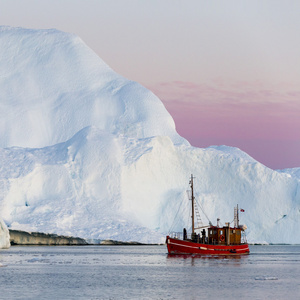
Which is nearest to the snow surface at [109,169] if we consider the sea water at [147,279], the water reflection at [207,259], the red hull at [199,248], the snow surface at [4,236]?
the snow surface at [4,236]

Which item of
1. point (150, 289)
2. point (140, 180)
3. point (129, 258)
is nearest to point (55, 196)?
point (140, 180)

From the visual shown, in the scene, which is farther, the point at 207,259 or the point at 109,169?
the point at 109,169

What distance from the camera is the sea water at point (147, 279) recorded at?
25.9 m

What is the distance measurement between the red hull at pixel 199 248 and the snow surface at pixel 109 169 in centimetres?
684

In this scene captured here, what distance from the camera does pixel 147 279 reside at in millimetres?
31234

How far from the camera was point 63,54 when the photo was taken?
250 ft

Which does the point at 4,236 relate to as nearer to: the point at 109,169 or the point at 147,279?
A: the point at 109,169

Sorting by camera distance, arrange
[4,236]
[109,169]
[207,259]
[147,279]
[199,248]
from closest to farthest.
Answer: [147,279]
[207,259]
[199,248]
[4,236]
[109,169]

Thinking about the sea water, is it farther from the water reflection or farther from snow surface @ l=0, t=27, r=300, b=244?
snow surface @ l=0, t=27, r=300, b=244

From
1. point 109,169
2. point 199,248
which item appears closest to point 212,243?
point 199,248

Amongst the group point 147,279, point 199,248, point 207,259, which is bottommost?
point 147,279

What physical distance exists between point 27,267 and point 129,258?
1064 centimetres

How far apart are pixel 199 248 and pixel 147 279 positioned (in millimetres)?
16212

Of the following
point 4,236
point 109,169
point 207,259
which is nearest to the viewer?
point 207,259
